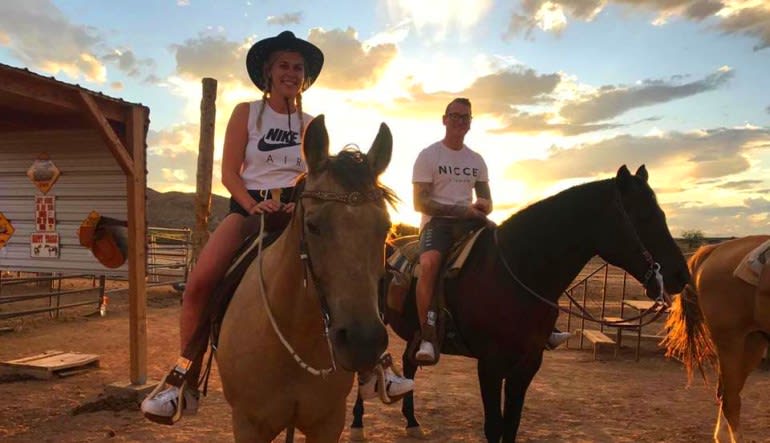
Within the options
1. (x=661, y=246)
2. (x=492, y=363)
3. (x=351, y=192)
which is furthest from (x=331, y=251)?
(x=661, y=246)

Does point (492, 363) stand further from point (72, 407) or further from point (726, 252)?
point (72, 407)

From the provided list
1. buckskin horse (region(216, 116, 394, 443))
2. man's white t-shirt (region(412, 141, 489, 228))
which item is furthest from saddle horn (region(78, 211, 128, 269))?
buckskin horse (region(216, 116, 394, 443))

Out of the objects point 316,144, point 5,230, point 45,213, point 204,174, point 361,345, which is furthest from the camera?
point 204,174

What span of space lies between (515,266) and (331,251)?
9.65 feet

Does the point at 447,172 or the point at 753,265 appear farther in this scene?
the point at 753,265

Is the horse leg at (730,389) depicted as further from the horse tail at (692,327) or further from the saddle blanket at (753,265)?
the saddle blanket at (753,265)

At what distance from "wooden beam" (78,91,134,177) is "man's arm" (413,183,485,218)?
3636mm

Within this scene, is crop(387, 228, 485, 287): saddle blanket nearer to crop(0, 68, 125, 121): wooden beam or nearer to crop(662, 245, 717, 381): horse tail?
crop(662, 245, 717, 381): horse tail

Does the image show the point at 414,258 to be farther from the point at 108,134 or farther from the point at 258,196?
the point at 108,134

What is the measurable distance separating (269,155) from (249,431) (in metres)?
1.57

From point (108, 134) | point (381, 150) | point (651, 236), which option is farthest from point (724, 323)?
point (108, 134)

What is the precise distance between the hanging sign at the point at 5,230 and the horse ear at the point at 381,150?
290 inches

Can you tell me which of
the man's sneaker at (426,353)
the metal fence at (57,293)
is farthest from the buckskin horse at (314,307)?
the metal fence at (57,293)

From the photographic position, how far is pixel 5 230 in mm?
7520
